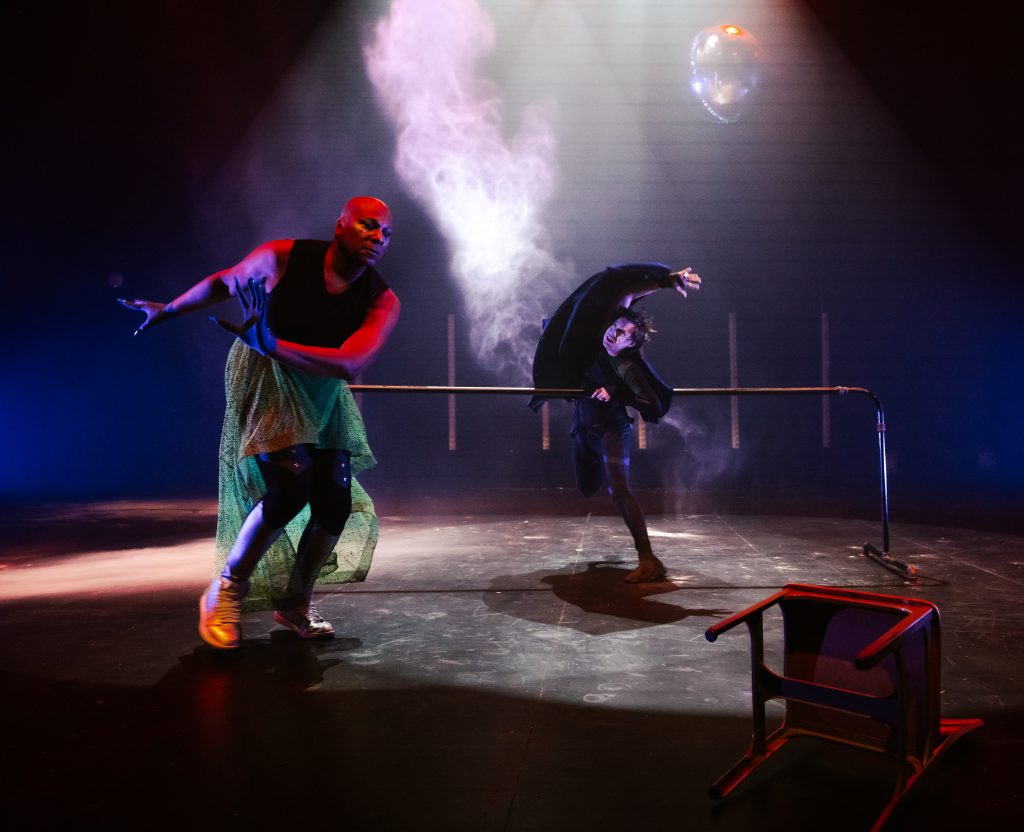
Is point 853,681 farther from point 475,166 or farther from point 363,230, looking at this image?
point 475,166

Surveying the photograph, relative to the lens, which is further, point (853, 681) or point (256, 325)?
→ point (256, 325)

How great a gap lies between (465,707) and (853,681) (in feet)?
3.32

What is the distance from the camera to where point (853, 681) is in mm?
1802

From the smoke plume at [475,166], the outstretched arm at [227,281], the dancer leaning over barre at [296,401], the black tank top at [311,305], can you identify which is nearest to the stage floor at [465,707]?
the dancer leaning over barre at [296,401]

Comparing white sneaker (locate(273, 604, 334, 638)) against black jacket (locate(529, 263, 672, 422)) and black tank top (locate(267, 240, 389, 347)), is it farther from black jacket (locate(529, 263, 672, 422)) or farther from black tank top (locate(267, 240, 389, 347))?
black jacket (locate(529, 263, 672, 422))

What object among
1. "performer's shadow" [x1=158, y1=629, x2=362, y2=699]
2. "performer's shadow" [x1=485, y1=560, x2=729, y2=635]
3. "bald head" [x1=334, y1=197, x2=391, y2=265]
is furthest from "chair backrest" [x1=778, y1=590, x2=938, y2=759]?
"bald head" [x1=334, y1=197, x2=391, y2=265]

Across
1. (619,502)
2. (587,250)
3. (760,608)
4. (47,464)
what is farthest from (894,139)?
(47,464)

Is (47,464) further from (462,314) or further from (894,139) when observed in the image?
(894,139)

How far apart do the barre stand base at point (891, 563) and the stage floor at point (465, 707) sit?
75mm

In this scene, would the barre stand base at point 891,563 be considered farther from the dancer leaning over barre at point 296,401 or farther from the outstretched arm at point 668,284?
the dancer leaning over barre at point 296,401

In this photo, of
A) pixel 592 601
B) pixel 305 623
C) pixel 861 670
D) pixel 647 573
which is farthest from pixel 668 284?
pixel 861 670

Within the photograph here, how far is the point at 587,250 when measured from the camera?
9.94m

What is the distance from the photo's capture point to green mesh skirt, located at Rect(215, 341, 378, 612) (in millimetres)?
2729

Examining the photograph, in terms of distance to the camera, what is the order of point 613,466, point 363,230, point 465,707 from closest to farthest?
point 465,707
point 363,230
point 613,466
